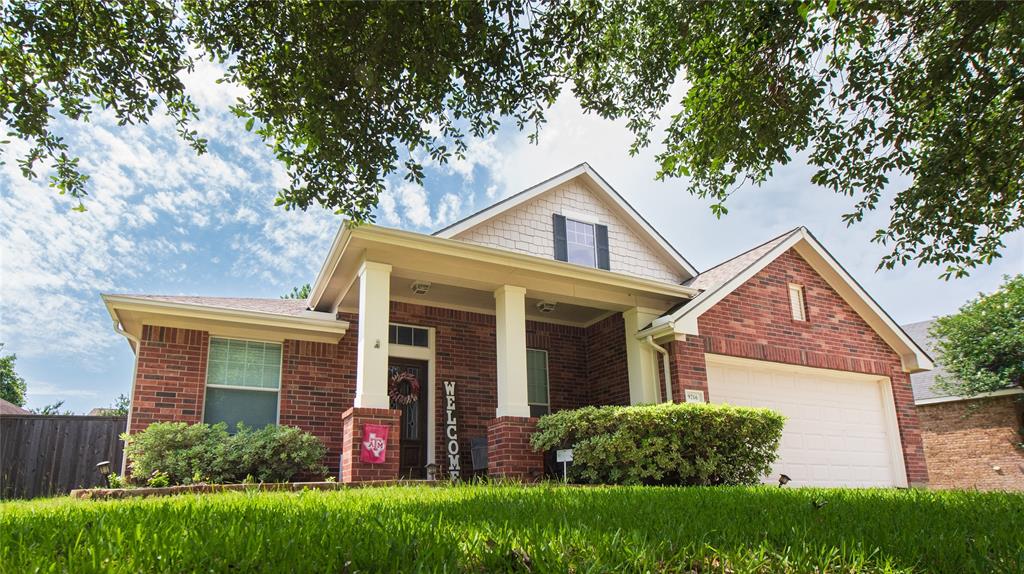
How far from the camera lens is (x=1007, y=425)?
16.4 m

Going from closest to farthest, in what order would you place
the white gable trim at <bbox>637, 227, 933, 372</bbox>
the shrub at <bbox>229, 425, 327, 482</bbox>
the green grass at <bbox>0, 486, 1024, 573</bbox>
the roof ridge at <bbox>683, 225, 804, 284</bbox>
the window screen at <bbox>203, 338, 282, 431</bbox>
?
the green grass at <bbox>0, 486, 1024, 573</bbox>
the shrub at <bbox>229, 425, 327, 482</bbox>
the window screen at <bbox>203, 338, 282, 431</bbox>
the white gable trim at <bbox>637, 227, 933, 372</bbox>
the roof ridge at <bbox>683, 225, 804, 284</bbox>

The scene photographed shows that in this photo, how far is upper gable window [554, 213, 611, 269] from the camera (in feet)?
44.1

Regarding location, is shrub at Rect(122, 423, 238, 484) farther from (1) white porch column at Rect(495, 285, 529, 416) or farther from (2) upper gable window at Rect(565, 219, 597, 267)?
(2) upper gable window at Rect(565, 219, 597, 267)

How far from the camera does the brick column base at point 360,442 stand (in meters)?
8.34

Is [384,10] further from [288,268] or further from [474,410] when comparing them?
[288,268]

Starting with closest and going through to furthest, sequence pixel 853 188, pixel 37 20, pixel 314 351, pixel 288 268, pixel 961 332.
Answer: pixel 37 20
pixel 853 188
pixel 314 351
pixel 961 332
pixel 288 268

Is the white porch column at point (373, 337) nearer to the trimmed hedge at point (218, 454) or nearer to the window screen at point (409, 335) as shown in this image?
the trimmed hedge at point (218, 454)

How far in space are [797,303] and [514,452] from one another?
6.85 meters

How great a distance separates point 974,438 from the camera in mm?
16922

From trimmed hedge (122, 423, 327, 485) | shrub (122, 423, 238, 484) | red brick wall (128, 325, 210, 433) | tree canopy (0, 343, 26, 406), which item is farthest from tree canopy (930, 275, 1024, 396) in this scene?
tree canopy (0, 343, 26, 406)

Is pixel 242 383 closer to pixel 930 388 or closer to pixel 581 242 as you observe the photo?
pixel 581 242

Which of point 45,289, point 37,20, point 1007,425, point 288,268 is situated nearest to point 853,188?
point 37,20

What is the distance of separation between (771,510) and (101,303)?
30.9 ft

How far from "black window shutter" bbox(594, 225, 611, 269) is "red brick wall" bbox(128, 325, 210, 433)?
302 inches
